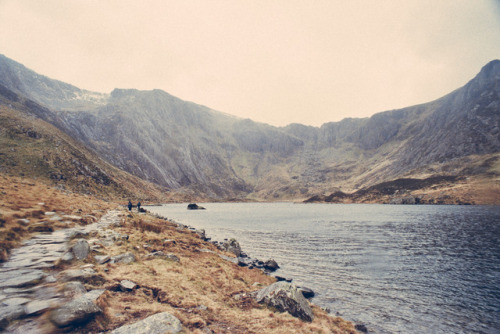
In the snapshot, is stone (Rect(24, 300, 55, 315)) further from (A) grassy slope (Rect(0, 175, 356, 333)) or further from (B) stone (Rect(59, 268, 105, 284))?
(B) stone (Rect(59, 268, 105, 284))

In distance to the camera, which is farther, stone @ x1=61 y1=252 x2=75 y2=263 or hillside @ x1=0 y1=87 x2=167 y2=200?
hillside @ x1=0 y1=87 x2=167 y2=200

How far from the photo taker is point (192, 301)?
1331 centimetres

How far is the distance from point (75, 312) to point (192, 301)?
6.38 metres

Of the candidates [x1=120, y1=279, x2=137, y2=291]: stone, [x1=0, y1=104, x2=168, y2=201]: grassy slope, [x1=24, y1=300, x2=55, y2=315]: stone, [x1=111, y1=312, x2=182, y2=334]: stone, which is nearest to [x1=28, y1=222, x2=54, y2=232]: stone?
[x1=120, y1=279, x2=137, y2=291]: stone

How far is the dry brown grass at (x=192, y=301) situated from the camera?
1059 cm

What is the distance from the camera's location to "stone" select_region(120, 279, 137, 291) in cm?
1233

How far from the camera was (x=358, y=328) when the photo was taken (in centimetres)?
1524

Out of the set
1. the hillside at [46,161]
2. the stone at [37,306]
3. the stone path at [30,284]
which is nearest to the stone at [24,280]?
the stone path at [30,284]

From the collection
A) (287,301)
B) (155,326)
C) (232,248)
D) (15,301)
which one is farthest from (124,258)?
(232,248)

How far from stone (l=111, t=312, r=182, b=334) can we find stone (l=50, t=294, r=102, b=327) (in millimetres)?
1309

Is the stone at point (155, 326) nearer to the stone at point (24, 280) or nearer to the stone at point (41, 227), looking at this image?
the stone at point (24, 280)

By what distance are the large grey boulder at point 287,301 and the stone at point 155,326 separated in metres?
6.99

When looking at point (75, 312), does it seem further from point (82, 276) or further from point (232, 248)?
point (232, 248)

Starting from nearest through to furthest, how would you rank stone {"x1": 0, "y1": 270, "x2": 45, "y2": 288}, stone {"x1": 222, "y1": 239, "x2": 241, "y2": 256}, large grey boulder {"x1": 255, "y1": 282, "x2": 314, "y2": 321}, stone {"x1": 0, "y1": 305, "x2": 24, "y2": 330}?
stone {"x1": 0, "y1": 305, "x2": 24, "y2": 330}
stone {"x1": 0, "y1": 270, "x2": 45, "y2": 288}
large grey boulder {"x1": 255, "y1": 282, "x2": 314, "y2": 321}
stone {"x1": 222, "y1": 239, "x2": 241, "y2": 256}
